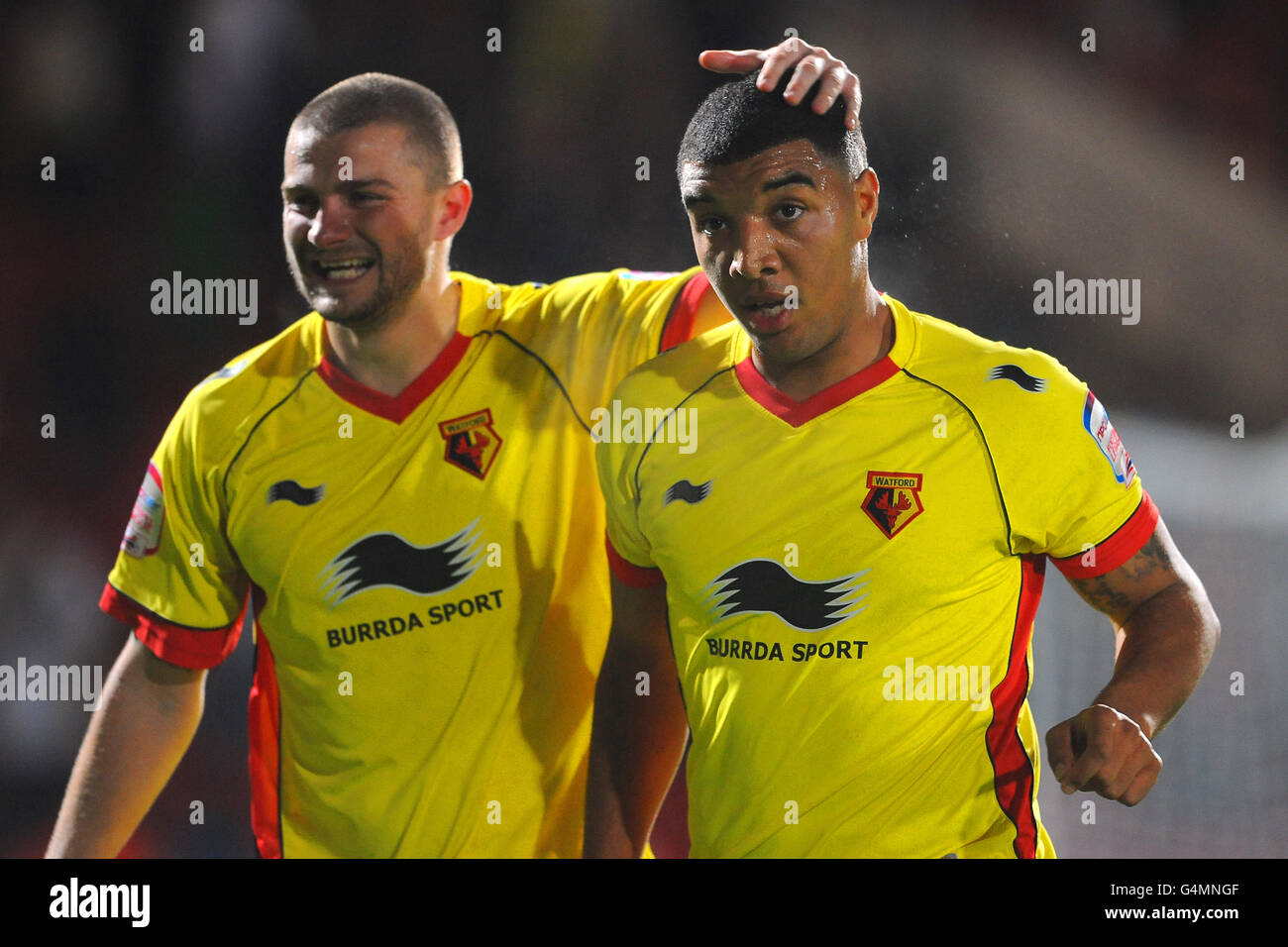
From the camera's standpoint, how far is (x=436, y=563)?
2.13 meters

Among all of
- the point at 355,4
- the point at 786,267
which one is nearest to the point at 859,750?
the point at 786,267

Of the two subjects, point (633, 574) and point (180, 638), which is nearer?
point (633, 574)

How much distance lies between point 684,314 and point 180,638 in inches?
44.4

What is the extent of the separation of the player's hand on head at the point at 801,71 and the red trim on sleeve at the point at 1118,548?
0.78m

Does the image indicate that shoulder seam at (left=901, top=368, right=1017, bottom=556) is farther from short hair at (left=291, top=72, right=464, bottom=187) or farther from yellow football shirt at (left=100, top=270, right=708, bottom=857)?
short hair at (left=291, top=72, right=464, bottom=187)

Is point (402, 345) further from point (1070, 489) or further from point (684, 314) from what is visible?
point (1070, 489)

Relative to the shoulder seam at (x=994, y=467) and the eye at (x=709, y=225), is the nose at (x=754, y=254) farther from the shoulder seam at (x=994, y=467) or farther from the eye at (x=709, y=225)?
the shoulder seam at (x=994, y=467)

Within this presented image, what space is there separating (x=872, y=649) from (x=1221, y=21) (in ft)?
4.86

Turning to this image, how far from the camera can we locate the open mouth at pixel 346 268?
2123mm

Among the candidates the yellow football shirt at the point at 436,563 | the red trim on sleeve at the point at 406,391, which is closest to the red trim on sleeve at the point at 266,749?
the yellow football shirt at the point at 436,563

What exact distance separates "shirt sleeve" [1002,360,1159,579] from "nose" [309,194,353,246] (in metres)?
1.21

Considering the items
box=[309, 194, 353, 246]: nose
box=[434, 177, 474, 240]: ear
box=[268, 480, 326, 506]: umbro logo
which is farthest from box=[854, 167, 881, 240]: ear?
box=[268, 480, 326, 506]: umbro logo

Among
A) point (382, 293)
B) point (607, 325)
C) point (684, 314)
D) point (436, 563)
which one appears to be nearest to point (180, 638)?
point (436, 563)

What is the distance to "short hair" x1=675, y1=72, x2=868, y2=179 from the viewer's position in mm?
1851
